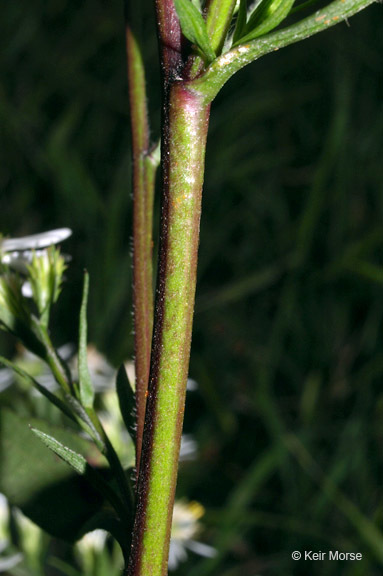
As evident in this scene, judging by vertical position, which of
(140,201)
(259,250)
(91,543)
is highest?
(259,250)

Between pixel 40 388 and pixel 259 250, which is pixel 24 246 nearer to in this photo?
pixel 40 388

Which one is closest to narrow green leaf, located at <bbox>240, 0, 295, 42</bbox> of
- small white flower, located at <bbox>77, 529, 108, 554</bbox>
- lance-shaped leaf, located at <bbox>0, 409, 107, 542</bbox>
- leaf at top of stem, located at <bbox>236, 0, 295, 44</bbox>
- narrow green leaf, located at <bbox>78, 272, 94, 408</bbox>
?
leaf at top of stem, located at <bbox>236, 0, 295, 44</bbox>

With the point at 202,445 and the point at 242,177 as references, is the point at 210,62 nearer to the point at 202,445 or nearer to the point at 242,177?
the point at 202,445

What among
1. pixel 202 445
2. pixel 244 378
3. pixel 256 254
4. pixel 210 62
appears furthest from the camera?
pixel 256 254

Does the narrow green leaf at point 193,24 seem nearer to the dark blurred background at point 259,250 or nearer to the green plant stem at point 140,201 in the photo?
the green plant stem at point 140,201

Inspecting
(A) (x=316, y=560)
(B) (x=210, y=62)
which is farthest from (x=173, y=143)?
(A) (x=316, y=560)

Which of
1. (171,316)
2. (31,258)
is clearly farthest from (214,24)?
(31,258)

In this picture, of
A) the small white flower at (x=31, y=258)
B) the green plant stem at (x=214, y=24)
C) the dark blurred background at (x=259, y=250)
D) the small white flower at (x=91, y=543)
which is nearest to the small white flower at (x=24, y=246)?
the small white flower at (x=31, y=258)
